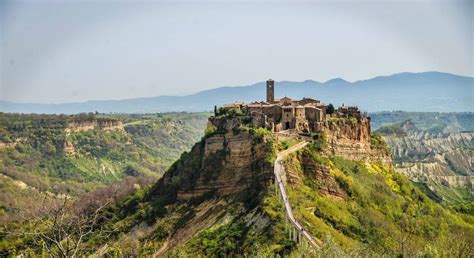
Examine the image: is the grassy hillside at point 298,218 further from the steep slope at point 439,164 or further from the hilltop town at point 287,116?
the steep slope at point 439,164

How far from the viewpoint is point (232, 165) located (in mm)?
49375

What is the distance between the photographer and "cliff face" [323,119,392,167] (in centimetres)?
5368

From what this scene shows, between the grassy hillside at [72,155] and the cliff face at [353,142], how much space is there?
6105 centimetres

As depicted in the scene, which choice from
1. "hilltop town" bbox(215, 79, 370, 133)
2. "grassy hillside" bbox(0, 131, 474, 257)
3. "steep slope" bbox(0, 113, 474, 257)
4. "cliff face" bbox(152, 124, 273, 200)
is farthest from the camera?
"hilltop town" bbox(215, 79, 370, 133)

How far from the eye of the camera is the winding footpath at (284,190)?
3649cm

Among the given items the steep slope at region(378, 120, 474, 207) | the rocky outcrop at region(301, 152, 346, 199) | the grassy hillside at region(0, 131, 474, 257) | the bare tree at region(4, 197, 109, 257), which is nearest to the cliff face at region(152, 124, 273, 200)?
the grassy hillside at region(0, 131, 474, 257)

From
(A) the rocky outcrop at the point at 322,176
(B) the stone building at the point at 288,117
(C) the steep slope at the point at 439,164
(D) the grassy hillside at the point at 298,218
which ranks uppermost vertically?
(B) the stone building at the point at 288,117

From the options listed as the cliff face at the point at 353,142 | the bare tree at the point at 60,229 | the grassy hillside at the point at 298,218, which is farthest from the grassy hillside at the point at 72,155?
the bare tree at the point at 60,229

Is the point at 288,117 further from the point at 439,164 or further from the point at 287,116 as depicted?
the point at 439,164

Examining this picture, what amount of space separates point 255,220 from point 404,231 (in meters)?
12.5

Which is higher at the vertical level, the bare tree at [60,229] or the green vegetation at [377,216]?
the bare tree at [60,229]

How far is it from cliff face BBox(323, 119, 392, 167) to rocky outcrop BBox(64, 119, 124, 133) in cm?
10264

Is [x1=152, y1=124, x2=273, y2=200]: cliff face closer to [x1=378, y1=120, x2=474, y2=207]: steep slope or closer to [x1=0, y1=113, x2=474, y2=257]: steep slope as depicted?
[x1=0, y1=113, x2=474, y2=257]: steep slope

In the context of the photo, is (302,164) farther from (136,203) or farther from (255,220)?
(136,203)
